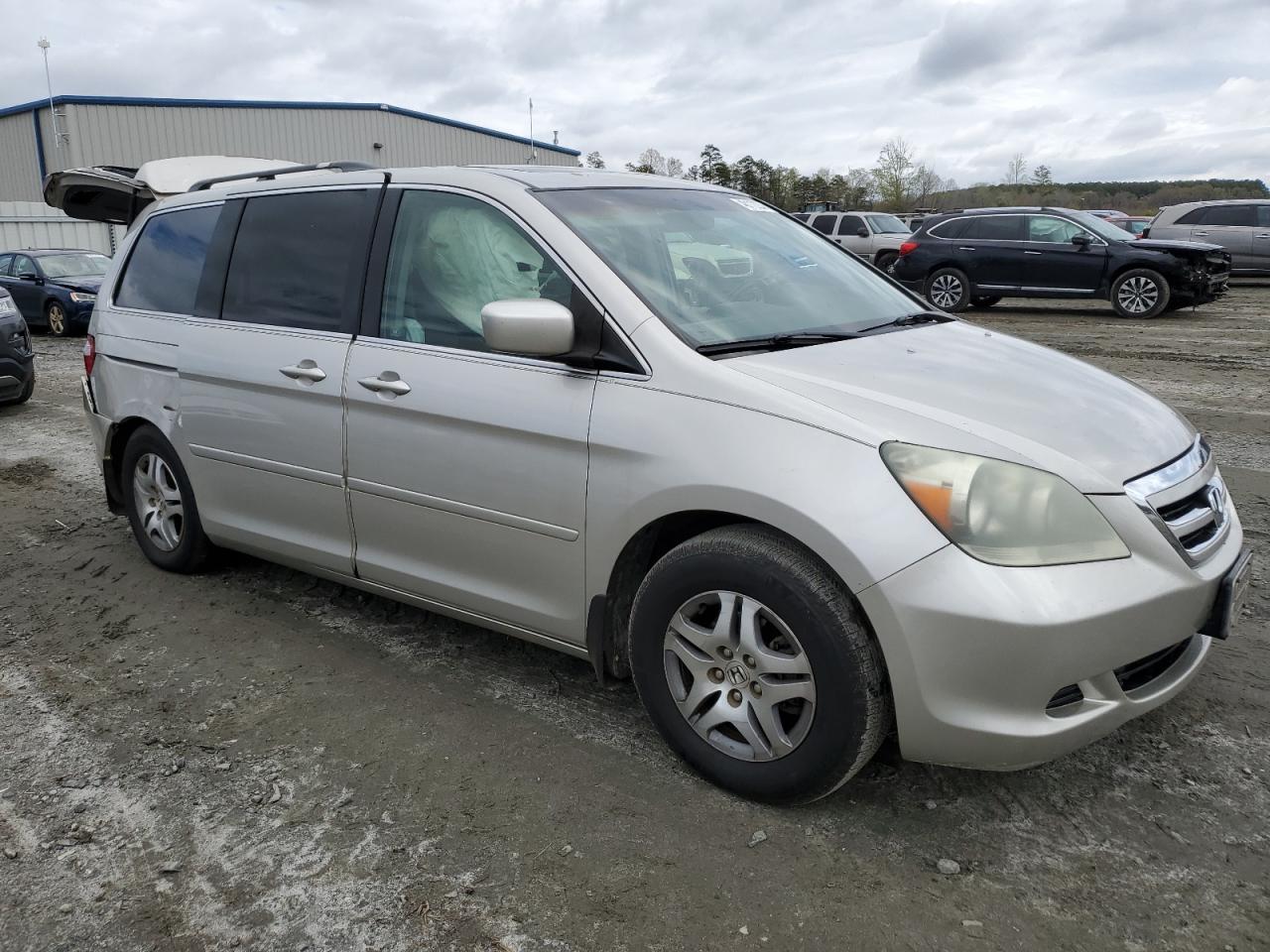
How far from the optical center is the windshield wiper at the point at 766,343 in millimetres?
2916

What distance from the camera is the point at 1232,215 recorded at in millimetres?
19844

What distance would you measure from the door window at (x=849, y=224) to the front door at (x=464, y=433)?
20.1 meters

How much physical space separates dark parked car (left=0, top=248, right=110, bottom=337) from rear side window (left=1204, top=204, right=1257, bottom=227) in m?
20.3

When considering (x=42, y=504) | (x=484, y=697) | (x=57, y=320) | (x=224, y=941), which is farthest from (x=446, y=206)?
(x=57, y=320)

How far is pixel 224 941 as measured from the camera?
232 cm

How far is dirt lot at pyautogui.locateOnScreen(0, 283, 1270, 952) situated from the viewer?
2.34 m

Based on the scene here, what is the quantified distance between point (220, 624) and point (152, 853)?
5.32 ft

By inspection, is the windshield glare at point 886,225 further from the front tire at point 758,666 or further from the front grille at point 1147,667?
the front tire at point 758,666

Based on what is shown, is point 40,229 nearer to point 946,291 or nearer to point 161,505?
point 946,291

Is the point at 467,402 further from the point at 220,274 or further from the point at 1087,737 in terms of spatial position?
the point at 1087,737

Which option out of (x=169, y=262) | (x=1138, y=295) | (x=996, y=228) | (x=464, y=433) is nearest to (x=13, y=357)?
(x=169, y=262)

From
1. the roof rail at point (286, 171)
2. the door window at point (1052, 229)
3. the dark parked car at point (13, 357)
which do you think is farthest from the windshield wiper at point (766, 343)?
the door window at point (1052, 229)

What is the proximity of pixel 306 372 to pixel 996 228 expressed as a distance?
14.6 metres

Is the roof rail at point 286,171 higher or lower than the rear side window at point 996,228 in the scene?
higher
